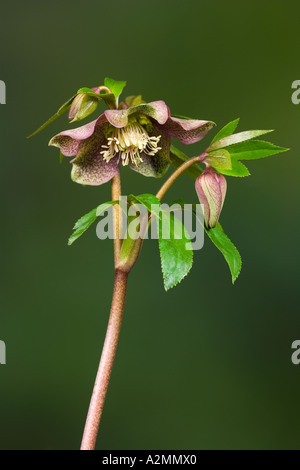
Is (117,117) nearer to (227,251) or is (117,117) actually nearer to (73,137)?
(73,137)

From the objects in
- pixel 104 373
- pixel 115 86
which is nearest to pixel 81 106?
pixel 115 86

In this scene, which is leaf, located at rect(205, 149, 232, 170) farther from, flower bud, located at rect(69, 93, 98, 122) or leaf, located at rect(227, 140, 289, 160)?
flower bud, located at rect(69, 93, 98, 122)

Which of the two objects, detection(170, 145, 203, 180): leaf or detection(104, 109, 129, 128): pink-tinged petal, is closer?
detection(104, 109, 129, 128): pink-tinged petal

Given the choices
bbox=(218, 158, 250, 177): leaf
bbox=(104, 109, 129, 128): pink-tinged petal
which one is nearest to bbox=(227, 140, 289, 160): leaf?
bbox=(218, 158, 250, 177): leaf

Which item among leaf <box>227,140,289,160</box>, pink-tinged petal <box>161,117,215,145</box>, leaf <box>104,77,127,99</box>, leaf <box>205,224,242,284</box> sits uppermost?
leaf <box>104,77,127,99</box>

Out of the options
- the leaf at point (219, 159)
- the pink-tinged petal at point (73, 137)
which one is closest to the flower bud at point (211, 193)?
the leaf at point (219, 159)

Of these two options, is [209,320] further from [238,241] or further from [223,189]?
[223,189]
